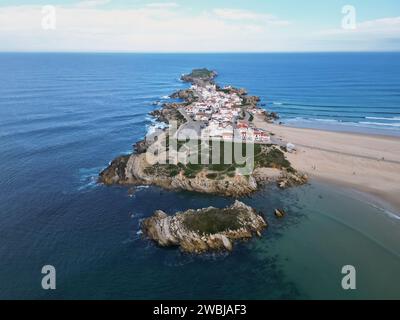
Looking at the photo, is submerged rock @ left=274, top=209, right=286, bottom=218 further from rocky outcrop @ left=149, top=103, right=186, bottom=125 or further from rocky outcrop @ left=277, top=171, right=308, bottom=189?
rocky outcrop @ left=149, top=103, right=186, bottom=125

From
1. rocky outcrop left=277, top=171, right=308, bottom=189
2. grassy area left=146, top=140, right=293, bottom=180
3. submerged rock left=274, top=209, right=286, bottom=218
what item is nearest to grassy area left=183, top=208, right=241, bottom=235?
submerged rock left=274, top=209, right=286, bottom=218

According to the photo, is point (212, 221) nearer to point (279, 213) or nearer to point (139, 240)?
point (139, 240)

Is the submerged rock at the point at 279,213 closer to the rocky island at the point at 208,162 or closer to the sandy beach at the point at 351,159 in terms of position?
the rocky island at the point at 208,162

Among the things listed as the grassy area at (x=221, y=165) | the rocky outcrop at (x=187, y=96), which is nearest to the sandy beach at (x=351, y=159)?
the grassy area at (x=221, y=165)

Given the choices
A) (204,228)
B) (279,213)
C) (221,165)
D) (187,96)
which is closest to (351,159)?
(221,165)

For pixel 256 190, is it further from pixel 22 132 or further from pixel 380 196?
pixel 22 132

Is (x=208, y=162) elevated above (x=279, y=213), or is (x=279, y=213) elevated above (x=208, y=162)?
(x=208, y=162)

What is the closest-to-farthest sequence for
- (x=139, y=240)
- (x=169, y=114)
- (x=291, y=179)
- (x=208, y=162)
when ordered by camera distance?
(x=139, y=240) < (x=291, y=179) < (x=208, y=162) < (x=169, y=114)
